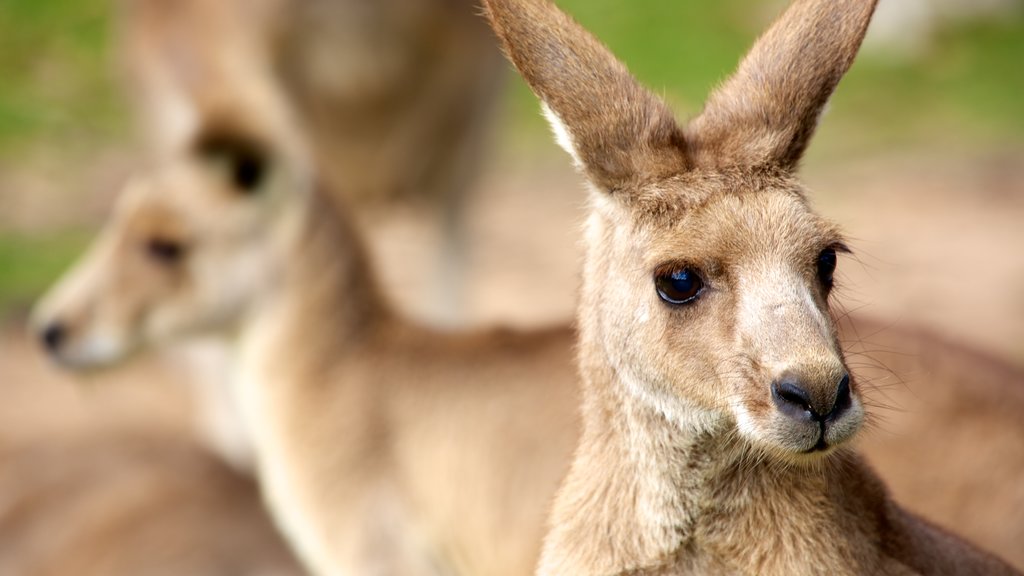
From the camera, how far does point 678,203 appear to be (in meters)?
3.50

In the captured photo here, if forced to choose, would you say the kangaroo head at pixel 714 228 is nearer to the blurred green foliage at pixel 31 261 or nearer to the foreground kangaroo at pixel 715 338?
the foreground kangaroo at pixel 715 338

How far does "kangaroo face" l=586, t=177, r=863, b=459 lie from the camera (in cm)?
319

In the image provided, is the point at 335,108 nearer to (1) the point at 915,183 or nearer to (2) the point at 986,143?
(1) the point at 915,183

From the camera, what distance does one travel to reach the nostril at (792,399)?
3145 millimetres

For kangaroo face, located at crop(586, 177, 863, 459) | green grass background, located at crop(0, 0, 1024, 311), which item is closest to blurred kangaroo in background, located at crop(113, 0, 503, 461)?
green grass background, located at crop(0, 0, 1024, 311)

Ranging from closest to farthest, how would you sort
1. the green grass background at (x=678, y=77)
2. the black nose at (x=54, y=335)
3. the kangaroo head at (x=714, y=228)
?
the kangaroo head at (x=714, y=228) → the black nose at (x=54, y=335) → the green grass background at (x=678, y=77)

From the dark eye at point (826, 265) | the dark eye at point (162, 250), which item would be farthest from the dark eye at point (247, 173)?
the dark eye at point (826, 265)

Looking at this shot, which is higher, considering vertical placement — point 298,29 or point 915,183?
point 298,29

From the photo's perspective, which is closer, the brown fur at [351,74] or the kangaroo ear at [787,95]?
the kangaroo ear at [787,95]

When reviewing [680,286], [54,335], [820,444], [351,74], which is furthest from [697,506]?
[351,74]

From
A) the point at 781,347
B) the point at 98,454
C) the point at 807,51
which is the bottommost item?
the point at 98,454

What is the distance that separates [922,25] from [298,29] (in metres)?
8.69

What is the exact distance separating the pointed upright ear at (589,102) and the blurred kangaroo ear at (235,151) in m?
3.08

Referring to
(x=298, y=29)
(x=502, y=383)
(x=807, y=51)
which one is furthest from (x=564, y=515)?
(x=298, y=29)
